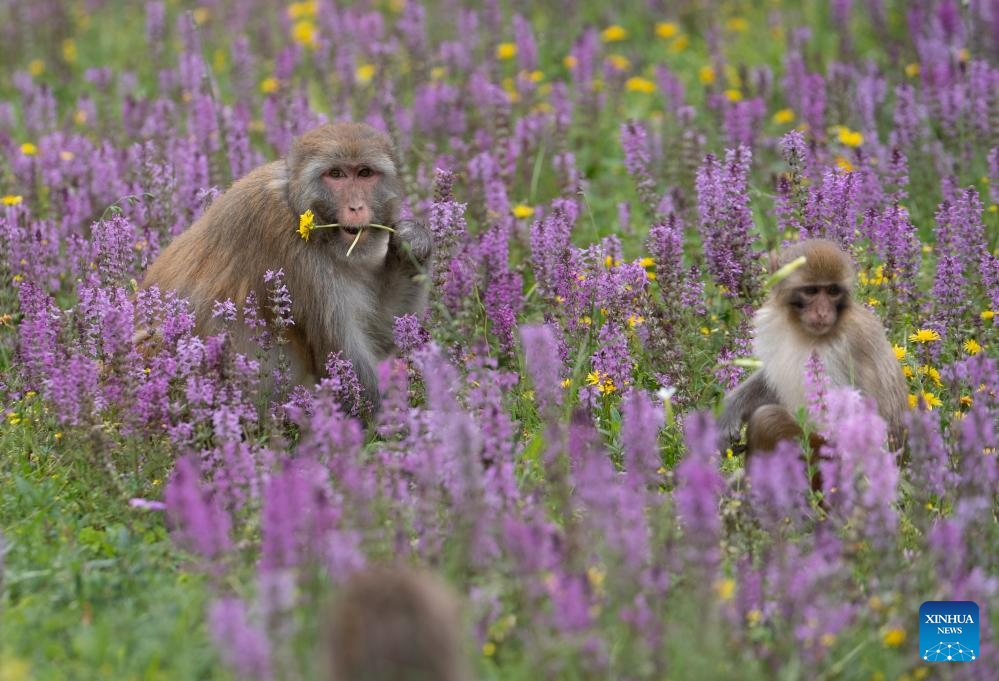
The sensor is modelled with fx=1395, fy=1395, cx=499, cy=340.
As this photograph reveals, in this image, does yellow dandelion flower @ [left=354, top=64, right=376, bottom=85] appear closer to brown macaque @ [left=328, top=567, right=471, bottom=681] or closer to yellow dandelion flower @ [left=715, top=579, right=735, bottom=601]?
yellow dandelion flower @ [left=715, top=579, right=735, bottom=601]

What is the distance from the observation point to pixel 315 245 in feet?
25.1

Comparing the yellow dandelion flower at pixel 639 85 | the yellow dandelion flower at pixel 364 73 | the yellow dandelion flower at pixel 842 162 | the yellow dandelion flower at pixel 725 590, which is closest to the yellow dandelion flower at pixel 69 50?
the yellow dandelion flower at pixel 364 73

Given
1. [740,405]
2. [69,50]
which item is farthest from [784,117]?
[69,50]

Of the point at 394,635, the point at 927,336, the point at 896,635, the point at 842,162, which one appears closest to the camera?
the point at 394,635

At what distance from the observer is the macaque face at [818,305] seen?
21.3ft

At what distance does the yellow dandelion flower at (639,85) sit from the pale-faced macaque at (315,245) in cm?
545

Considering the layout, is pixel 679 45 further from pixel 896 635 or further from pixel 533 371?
pixel 896 635

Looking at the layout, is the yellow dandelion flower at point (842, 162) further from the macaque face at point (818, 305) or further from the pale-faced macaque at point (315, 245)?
the pale-faced macaque at point (315, 245)

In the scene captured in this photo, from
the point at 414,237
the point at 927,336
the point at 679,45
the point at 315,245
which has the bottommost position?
the point at 927,336

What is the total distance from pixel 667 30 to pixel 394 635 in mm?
11445

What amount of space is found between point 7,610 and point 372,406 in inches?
112

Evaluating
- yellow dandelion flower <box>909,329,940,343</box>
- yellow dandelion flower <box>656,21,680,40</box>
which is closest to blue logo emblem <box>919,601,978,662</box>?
yellow dandelion flower <box>909,329,940,343</box>

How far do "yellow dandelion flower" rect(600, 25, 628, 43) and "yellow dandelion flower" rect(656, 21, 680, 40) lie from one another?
368mm

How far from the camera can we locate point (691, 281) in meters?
7.90
